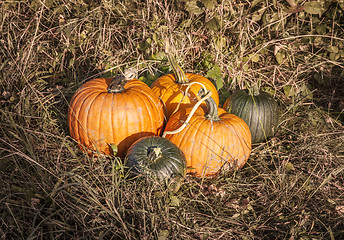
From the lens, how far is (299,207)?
2.39m

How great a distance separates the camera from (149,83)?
3.90 metres

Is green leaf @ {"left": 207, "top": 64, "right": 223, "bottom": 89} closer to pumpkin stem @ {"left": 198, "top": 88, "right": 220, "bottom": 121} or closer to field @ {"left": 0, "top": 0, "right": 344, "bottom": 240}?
field @ {"left": 0, "top": 0, "right": 344, "bottom": 240}

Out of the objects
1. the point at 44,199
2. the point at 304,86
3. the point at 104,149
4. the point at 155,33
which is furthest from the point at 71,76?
the point at 304,86

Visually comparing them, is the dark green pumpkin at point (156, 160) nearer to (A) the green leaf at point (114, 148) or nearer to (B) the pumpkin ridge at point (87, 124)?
(A) the green leaf at point (114, 148)

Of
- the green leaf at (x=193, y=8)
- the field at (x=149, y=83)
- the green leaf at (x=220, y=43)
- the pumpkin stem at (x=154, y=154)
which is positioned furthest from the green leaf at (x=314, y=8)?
the pumpkin stem at (x=154, y=154)

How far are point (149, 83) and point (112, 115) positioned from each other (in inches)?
48.2

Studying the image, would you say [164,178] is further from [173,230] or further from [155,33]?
[155,33]

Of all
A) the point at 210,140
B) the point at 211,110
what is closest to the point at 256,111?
the point at 211,110

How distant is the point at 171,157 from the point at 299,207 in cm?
111

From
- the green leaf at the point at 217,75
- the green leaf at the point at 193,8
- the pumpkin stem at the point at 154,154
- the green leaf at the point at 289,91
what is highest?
the green leaf at the point at 193,8

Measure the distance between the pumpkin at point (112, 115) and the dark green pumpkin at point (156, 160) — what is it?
0.95 feet

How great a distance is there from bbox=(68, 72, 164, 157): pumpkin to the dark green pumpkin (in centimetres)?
29

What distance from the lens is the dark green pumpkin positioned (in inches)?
96.8

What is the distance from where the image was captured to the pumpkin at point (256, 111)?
3.29 meters
